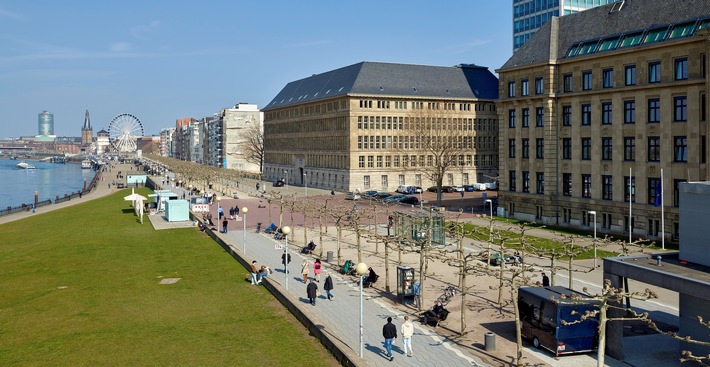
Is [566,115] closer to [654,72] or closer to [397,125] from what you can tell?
[654,72]

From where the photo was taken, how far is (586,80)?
202 ft

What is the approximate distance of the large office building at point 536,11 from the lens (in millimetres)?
112875

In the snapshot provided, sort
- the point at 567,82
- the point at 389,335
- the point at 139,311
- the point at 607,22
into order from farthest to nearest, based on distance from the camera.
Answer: the point at 567,82
the point at 607,22
the point at 139,311
the point at 389,335

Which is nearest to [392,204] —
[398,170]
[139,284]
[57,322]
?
[398,170]

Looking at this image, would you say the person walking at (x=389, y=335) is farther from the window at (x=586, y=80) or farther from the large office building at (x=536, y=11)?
the large office building at (x=536, y=11)

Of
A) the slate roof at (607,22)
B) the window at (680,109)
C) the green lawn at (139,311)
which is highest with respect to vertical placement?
the slate roof at (607,22)

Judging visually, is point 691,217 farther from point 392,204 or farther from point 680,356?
point 392,204

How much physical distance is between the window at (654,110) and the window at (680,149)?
2.34m

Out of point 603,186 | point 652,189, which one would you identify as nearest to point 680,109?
point 652,189

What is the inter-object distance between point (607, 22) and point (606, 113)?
8947 mm

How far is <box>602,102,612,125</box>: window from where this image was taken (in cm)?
5897

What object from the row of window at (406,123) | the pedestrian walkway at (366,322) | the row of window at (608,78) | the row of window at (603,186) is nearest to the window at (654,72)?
the row of window at (608,78)

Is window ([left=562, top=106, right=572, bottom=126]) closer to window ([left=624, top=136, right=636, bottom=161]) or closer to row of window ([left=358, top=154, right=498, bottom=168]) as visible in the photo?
window ([left=624, top=136, right=636, bottom=161])

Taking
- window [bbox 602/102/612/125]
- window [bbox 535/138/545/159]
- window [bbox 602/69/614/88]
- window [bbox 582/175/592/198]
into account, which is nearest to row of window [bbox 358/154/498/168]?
window [bbox 535/138/545/159]
